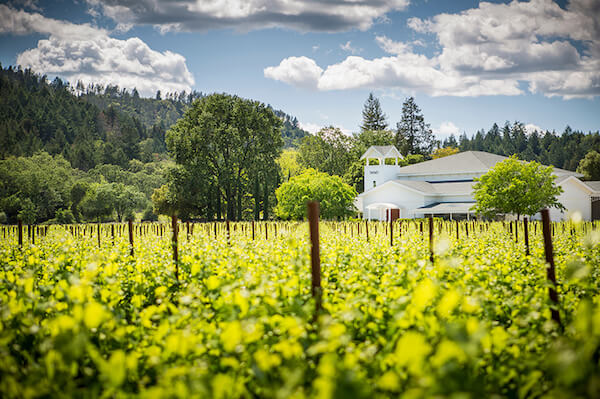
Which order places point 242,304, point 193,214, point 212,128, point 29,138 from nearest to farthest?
point 242,304
point 212,128
point 193,214
point 29,138

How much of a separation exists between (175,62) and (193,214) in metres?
80.7

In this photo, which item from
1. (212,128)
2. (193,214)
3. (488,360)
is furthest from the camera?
(193,214)

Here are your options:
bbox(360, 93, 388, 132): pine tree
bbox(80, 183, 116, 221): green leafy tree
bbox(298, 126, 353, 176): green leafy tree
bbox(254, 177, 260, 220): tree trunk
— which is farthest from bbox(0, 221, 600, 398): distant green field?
bbox(360, 93, 388, 132): pine tree

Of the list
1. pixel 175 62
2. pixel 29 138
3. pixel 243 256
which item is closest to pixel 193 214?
pixel 243 256

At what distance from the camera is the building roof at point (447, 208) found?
122 feet

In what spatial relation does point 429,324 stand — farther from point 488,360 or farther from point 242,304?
A: point 242,304

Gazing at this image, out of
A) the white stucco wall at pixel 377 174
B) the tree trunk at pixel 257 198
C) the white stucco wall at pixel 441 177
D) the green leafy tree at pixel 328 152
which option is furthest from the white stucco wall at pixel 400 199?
the green leafy tree at pixel 328 152

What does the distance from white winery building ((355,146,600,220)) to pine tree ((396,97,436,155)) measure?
74.6 feet

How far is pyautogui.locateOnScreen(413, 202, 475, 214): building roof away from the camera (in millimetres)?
37216

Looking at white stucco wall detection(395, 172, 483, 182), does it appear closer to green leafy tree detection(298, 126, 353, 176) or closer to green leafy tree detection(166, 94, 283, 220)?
green leafy tree detection(298, 126, 353, 176)

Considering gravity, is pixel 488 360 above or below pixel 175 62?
below

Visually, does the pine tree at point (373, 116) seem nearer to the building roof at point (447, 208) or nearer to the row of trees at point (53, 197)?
the row of trees at point (53, 197)

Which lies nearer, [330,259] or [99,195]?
[330,259]

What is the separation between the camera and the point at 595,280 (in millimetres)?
5676
